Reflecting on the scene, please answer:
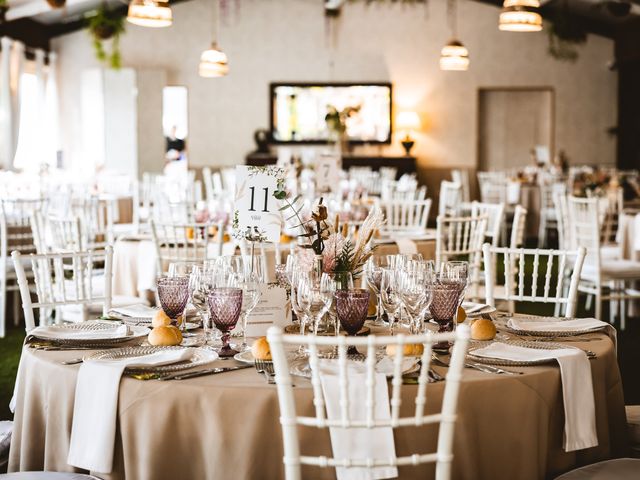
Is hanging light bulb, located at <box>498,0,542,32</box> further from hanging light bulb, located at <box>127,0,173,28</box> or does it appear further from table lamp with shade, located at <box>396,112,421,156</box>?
table lamp with shade, located at <box>396,112,421,156</box>

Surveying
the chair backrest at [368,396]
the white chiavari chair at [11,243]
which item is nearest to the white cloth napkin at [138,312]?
the chair backrest at [368,396]

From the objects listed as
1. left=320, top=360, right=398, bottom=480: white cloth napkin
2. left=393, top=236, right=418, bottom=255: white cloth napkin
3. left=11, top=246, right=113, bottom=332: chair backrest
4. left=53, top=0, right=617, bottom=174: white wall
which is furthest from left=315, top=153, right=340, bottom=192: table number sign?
left=53, top=0, right=617, bottom=174: white wall

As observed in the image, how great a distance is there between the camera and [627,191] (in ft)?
27.7

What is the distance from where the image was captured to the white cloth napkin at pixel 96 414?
2.14m

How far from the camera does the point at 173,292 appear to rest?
2.68 metres

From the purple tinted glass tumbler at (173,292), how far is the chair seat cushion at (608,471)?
121cm

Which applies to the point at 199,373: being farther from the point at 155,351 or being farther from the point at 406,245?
the point at 406,245

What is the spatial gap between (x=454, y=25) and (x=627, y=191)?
5792 mm

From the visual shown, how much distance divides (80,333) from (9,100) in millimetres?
9387

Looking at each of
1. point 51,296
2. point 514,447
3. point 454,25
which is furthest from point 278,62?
point 514,447

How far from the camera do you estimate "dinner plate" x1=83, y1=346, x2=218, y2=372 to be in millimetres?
2229

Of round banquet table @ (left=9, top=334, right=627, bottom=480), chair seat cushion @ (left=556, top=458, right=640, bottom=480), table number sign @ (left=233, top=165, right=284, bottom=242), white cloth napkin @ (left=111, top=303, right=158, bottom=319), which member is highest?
table number sign @ (left=233, top=165, right=284, bottom=242)

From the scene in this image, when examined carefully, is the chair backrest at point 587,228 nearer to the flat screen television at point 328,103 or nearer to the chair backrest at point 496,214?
the chair backrest at point 496,214

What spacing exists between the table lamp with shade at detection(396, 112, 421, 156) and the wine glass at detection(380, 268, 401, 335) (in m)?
10.9
